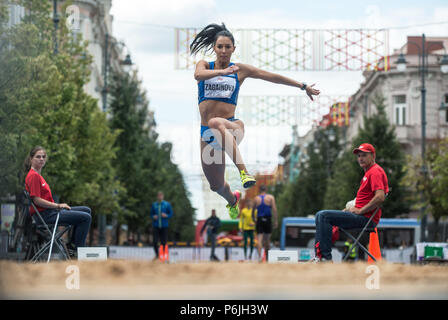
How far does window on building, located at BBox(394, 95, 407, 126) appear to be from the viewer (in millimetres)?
63562

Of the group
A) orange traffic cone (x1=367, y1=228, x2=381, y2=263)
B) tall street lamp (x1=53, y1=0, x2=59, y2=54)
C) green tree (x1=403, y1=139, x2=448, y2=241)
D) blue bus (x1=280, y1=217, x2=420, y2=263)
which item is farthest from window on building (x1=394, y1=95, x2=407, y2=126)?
orange traffic cone (x1=367, y1=228, x2=381, y2=263)

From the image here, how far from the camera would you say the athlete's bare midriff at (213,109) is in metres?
7.91

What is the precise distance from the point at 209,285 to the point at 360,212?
18.5 ft

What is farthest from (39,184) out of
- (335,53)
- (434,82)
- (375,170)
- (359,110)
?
(359,110)

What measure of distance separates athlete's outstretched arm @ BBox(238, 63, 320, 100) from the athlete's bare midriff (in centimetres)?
38

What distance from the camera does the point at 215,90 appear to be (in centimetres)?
789

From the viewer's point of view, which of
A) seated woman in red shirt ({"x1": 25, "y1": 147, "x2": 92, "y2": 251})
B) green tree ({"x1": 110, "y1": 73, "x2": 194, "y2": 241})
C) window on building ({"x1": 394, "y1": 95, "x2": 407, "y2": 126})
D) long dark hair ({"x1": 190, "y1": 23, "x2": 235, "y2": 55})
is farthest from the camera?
window on building ({"x1": 394, "y1": 95, "x2": 407, "y2": 126})

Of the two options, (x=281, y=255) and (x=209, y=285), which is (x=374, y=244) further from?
(x=209, y=285)

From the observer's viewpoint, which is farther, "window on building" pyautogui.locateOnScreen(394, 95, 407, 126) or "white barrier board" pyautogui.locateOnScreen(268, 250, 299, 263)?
"window on building" pyautogui.locateOnScreen(394, 95, 407, 126)

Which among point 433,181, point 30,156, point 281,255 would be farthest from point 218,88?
point 433,181

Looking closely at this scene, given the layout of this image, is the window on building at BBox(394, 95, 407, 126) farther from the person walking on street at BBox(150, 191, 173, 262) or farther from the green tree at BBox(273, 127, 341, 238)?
the person walking on street at BBox(150, 191, 173, 262)
